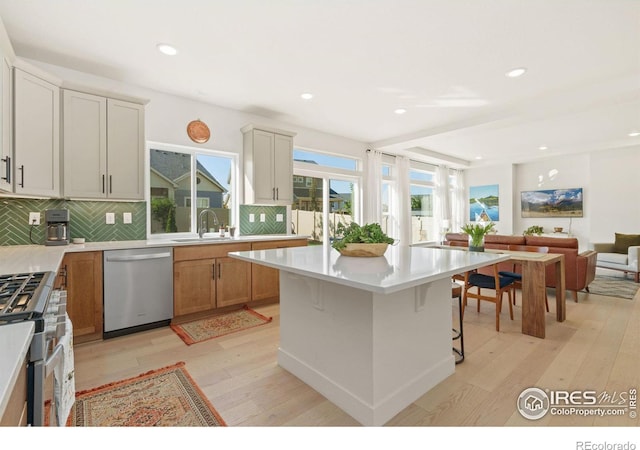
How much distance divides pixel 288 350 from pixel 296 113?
3243mm

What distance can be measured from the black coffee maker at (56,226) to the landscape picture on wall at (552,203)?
8.87 m

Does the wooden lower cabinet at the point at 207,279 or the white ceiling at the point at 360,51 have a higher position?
the white ceiling at the point at 360,51

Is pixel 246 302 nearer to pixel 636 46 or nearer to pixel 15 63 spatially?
pixel 15 63

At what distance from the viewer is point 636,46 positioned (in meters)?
2.63

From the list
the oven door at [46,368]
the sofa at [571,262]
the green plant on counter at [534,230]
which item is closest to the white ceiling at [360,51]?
the sofa at [571,262]

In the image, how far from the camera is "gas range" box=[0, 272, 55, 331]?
0.93 metres

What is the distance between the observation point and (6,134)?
231 centimetres

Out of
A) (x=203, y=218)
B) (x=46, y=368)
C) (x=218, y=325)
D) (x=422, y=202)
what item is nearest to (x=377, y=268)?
(x=46, y=368)

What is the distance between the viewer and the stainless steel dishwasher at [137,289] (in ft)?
9.16

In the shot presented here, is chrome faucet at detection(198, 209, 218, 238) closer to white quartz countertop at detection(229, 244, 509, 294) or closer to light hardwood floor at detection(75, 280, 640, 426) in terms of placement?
light hardwood floor at detection(75, 280, 640, 426)

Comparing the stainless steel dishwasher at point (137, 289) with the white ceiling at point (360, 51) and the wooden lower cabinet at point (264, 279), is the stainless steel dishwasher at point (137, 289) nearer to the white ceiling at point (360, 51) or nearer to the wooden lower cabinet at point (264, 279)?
the wooden lower cabinet at point (264, 279)

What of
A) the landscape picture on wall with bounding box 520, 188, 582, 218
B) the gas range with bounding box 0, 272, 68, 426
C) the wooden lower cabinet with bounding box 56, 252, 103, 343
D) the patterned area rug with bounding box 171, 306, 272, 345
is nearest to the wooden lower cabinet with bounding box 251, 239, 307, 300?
the patterned area rug with bounding box 171, 306, 272, 345

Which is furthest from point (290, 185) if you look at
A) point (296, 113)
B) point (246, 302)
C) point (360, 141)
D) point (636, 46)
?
point (636, 46)
